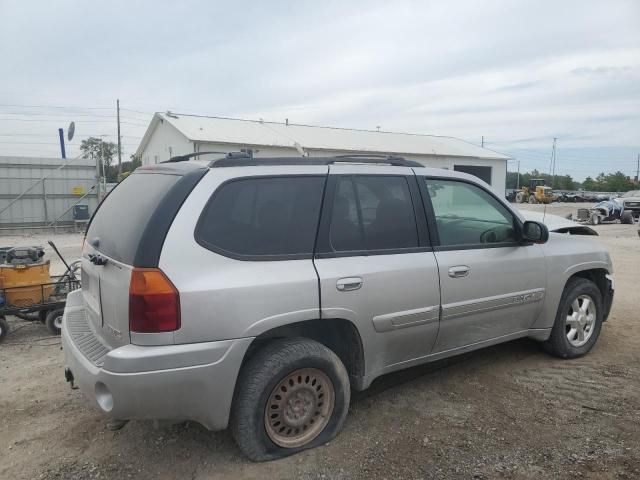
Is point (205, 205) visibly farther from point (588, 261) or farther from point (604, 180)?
point (604, 180)

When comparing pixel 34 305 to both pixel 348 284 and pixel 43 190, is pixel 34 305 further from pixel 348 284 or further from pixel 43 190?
pixel 43 190

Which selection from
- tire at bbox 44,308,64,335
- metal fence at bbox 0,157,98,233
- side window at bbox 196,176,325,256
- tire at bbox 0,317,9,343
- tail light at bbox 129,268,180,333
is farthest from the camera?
metal fence at bbox 0,157,98,233

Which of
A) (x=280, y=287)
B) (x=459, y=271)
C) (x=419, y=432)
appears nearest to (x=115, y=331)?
(x=280, y=287)

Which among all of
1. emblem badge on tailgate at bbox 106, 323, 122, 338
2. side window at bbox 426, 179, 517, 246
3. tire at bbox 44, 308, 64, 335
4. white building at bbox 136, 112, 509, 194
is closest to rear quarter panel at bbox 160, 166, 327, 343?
emblem badge on tailgate at bbox 106, 323, 122, 338

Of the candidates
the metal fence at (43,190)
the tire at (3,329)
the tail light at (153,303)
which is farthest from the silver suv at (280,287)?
the metal fence at (43,190)

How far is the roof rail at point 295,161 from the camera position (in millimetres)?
3109

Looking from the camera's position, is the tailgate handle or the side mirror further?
the side mirror

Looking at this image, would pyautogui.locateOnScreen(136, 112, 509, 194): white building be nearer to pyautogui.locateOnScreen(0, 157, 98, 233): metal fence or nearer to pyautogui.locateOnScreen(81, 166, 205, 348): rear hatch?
pyautogui.locateOnScreen(0, 157, 98, 233): metal fence

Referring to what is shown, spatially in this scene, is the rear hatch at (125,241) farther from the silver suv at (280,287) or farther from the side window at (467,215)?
the side window at (467,215)

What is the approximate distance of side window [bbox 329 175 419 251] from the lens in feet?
11.0

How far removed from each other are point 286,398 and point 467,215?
206cm

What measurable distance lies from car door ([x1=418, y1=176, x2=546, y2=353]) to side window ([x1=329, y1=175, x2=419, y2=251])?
0.22m

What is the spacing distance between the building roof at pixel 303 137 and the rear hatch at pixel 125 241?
1924 cm

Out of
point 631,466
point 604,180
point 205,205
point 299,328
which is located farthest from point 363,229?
point 604,180
